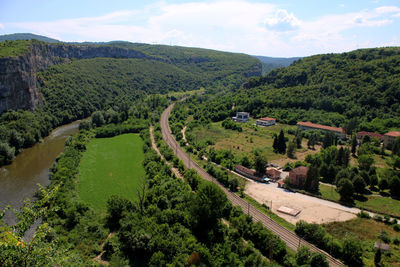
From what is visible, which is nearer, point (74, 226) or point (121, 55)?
point (74, 226)

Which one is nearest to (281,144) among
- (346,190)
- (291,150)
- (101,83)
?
(291,150)

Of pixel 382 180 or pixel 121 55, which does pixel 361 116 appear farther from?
pixel 121 55

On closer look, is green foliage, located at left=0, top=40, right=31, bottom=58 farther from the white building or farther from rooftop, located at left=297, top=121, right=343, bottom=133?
rooftop, located at left=297, top=121, right=343, bottom=133

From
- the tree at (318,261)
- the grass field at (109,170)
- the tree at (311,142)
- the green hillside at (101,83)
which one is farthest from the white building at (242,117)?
the tree at (318,261)

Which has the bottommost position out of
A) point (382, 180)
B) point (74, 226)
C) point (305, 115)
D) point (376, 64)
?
point (74, 226)

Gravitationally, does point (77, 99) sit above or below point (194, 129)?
above

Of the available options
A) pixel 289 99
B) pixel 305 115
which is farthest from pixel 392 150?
pixel 289 99

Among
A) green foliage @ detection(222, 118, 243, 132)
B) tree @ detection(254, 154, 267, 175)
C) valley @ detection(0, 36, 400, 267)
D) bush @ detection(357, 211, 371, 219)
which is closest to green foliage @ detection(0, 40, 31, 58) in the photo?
valley @ detection(0, 36, 400, 267)
